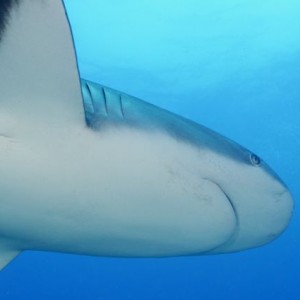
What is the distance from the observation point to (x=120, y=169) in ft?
7.12

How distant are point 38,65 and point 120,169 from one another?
24.4 inches

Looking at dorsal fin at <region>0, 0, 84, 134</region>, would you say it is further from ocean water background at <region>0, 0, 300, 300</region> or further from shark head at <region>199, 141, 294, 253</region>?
ocean water background at <region>0, 0, 300, 300</region>

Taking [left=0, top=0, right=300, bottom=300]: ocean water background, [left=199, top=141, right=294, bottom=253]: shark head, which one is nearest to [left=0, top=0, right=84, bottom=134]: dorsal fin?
[left=199, top=141, right=294, bottom=253]: shark head

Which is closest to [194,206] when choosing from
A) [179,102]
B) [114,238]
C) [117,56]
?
[114,238]

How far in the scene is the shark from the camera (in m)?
2.03

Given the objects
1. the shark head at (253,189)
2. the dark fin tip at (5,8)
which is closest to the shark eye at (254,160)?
the shark head at (253,189)

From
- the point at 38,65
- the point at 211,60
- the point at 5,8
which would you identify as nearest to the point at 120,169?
the point at 38,65

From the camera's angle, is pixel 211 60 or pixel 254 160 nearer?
pixel 254 160

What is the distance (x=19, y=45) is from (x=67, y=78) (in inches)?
9.1

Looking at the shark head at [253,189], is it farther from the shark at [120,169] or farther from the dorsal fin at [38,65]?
the dorsal fin at [38,65]

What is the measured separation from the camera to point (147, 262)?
4175cm

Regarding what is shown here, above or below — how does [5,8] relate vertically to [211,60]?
below

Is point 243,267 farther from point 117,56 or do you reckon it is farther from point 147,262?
point 117,56

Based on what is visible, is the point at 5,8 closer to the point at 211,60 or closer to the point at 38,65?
the point at 38,65
